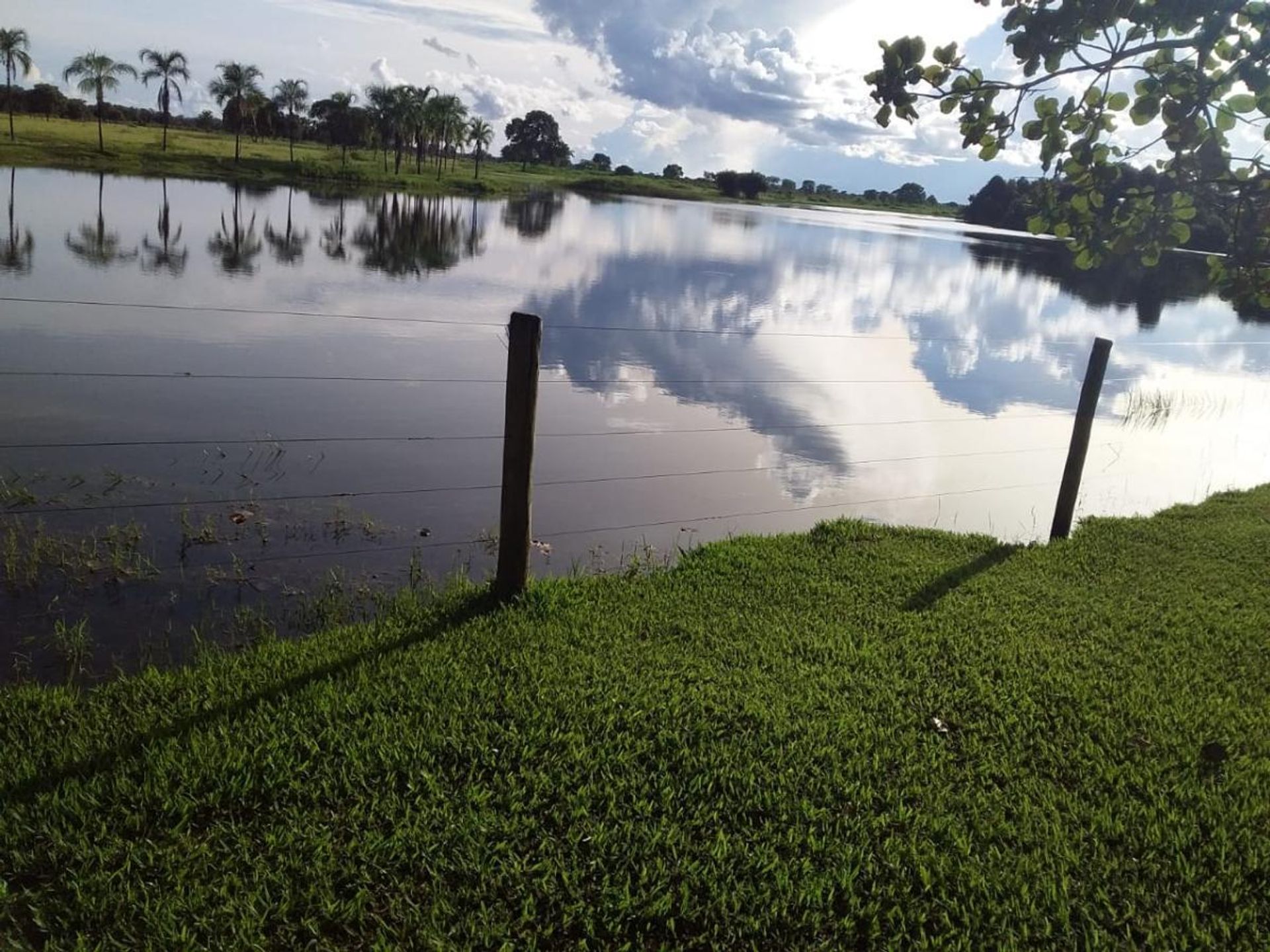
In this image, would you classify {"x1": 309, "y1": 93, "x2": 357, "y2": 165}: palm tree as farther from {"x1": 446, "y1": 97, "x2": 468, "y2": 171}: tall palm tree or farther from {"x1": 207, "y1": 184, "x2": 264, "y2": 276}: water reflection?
{"x1": 207, "y1": 184, "x2": 264, "y2": 276}: water reflection

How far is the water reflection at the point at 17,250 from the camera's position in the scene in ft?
63.0

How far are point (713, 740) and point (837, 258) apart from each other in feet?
134

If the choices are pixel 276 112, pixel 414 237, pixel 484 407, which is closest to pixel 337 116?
pixel 276 112

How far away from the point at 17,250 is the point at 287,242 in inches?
357

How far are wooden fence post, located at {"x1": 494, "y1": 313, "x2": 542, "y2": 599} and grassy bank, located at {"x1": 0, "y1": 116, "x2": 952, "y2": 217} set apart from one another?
179 ft

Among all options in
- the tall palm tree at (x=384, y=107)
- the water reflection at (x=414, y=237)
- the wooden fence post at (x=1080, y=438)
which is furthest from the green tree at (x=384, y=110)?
the wooden fence post at (x=1080, y=438)

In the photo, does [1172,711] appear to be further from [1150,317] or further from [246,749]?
[1150,317]

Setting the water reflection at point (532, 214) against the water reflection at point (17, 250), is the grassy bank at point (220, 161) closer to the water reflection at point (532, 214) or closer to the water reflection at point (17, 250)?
the water reflection at point (532, 214)

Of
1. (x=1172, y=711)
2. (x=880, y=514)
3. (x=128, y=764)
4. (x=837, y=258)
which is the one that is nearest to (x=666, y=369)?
(x=880, y=514)

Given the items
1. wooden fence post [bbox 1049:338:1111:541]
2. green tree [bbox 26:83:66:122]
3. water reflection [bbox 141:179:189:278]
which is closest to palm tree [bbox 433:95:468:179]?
green tree [bbox 26:83:66:122]

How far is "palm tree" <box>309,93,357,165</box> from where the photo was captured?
293ft

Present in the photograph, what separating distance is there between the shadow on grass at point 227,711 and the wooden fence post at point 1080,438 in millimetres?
5543

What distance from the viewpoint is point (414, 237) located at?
35.2 metres

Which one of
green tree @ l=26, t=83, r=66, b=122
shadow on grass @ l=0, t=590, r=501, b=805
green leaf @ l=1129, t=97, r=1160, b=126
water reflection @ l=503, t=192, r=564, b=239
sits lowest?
shadow on grass @ l=0, t=590, r=501, b=805
